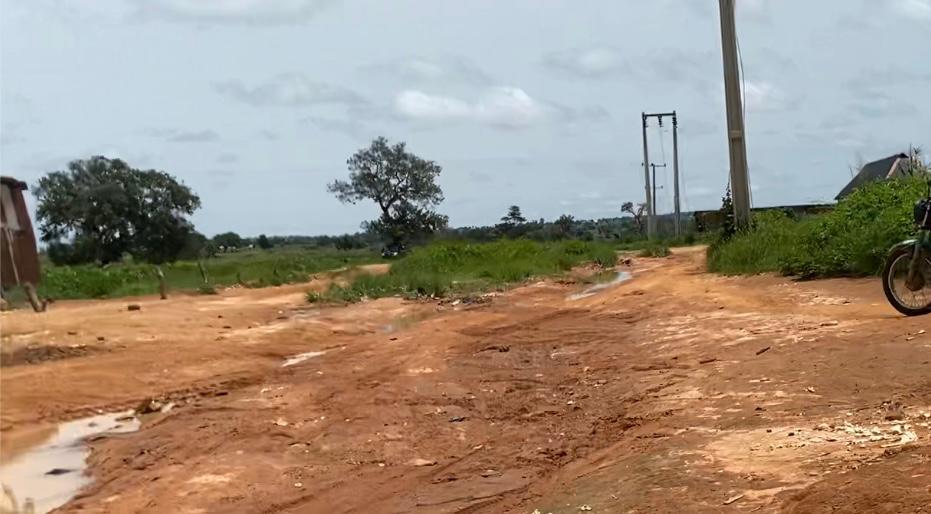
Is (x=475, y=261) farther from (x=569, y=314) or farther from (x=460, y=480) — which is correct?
(x=460, y=480)

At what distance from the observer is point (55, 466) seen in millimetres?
6527

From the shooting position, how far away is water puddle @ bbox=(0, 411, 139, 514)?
5.58 m

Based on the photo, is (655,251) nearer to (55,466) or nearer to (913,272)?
(913,272)

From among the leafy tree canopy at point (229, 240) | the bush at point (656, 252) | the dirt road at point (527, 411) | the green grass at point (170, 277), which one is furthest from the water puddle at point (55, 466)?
the leafy tree canopy at point (229, 240)

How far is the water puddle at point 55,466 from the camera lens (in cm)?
558

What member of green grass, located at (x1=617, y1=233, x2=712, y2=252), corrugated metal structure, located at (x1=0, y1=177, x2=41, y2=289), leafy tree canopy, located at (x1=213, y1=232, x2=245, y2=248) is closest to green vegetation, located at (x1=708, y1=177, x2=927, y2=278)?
corrugated metal structure, located at (x1=0, y1=177, x2=41, y2=289)

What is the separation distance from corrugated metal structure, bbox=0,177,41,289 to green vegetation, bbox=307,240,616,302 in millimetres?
13608

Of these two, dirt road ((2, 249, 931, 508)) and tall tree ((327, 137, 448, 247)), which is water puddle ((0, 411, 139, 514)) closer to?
dirt road ((2, 249, 931, 508))

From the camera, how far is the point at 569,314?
14016 mm

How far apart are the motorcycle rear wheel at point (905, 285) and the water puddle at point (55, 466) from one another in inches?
290

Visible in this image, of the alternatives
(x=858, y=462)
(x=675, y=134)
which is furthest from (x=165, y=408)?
(x=675, y=134)

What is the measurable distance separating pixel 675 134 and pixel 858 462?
46.8m

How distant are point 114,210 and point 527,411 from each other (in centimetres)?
2848

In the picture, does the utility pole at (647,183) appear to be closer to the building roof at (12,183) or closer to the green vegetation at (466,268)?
the green vegetation at (466,268)
